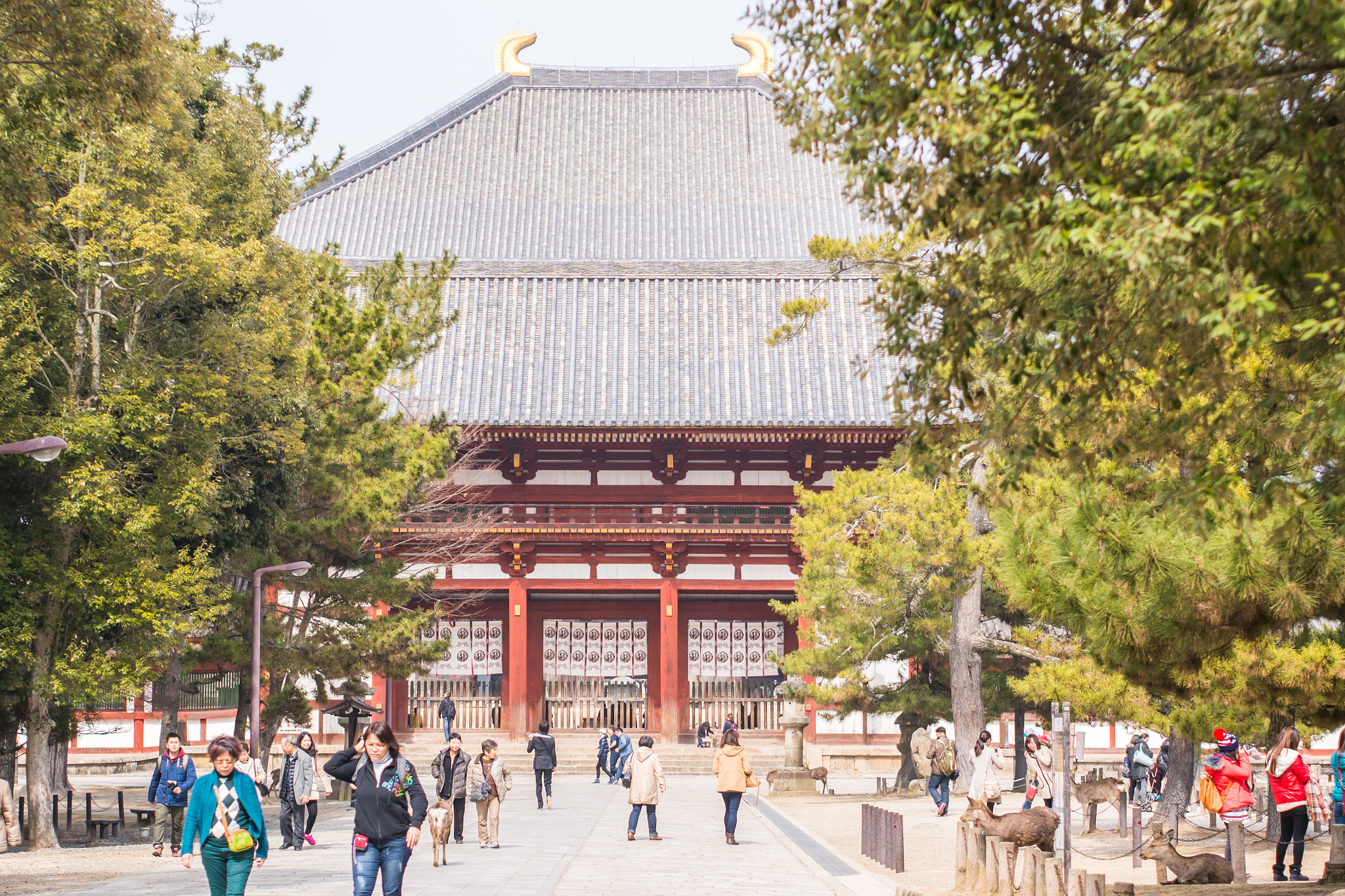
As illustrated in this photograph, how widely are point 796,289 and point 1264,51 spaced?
26.8 metres

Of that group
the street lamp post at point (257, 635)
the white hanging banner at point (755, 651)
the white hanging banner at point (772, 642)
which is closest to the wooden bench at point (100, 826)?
the street lamp post at point (257, 635)

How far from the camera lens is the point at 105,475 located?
14.0 meters

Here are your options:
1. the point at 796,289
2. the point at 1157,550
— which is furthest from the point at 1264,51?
the point at 796,289

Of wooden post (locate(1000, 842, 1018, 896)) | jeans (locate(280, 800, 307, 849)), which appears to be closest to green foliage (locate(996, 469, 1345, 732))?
wooden post (locate(1000, 842, 1018, 896))

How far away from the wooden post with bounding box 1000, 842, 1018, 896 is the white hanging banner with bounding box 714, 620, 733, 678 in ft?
66.2

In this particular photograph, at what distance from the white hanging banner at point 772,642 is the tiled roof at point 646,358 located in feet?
16.7

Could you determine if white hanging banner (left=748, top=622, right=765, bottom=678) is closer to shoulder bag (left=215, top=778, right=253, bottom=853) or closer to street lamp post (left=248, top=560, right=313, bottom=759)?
street lamp post (left=248, top=560, right=313, bottom=759)

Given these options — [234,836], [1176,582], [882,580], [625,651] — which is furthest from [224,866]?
[625,651]

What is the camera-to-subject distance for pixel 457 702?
1187 inches

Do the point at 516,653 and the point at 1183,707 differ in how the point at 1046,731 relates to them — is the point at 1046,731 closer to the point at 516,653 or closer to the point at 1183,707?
the point at 516,653

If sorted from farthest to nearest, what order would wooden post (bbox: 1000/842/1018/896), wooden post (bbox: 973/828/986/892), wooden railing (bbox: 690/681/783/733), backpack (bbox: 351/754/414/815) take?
wooden railing (bbox: 690/681/783/733), wooden post (bbox: 973/828/986/892), wooden post (bbox: 1000/842/1018/896), backpack (bbox: 351/754/414/815)

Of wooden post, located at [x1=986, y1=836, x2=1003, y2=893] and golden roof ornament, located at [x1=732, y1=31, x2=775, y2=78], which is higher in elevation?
golden roof ornament, located at [x1=732, y1=31, x2=775, y2=78]

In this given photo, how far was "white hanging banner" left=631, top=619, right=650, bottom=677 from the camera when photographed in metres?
30.9

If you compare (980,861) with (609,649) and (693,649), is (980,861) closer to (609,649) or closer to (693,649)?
(693,649)
